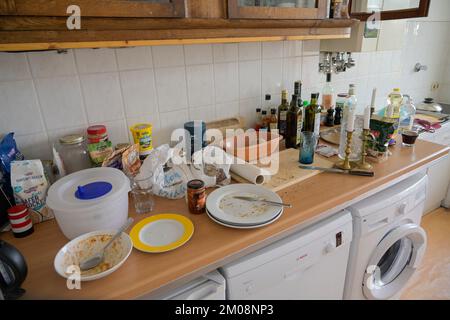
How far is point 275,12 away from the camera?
3.30 ft

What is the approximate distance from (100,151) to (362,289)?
3.97ft

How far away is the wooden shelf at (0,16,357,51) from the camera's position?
0.67 meters

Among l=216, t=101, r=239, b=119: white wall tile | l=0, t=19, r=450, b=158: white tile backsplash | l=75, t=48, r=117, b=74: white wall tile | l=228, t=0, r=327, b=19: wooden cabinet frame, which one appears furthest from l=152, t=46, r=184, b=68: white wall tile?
l=228, t=0, r=327, b=19: wooden cabinet frame

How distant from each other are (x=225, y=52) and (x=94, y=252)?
102 cm

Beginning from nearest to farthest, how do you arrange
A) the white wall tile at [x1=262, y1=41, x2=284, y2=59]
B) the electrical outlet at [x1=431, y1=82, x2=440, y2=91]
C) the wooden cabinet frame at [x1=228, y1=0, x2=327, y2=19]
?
the wooden cabinet frame at [x1=228, y1=0, x2=327, y2=19] → the white wall tile at [x1=262, y1=41, x2=284, y2=59] → the electrical outlet at [x1=431, y1=82, x2=440, y2=91]

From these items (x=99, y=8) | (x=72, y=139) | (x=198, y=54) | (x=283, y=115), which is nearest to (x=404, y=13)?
(x=283, y=115)

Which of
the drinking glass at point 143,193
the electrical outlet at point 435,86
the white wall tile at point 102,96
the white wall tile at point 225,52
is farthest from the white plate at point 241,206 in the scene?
the electrical outlet at point 435,86

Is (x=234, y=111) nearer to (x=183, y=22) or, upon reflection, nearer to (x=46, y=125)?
(x=183, y=22)

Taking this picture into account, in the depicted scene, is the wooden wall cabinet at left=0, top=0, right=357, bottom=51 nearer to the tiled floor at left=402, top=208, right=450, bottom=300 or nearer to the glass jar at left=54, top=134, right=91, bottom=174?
the glass jar at left=54, top=134, right=91, bottom=174

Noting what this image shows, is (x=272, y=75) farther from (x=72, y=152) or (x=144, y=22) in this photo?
(x=72, y=152)

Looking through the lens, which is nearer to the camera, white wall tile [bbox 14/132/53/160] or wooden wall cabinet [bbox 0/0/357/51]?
wooden wall cabinet [bbox 0/0/357/51]

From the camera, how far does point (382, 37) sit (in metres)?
1.63

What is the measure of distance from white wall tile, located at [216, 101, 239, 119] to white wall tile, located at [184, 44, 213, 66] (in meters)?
0.22

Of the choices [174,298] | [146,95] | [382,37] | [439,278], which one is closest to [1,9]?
[146,95]
